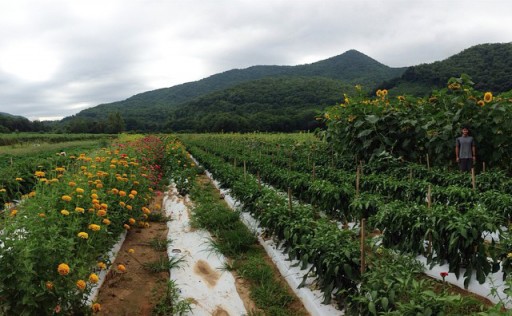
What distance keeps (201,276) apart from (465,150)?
18.4 ft

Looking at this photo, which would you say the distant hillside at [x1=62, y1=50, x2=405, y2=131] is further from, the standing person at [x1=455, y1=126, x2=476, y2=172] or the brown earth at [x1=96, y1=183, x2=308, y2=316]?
the brown earth at [x1=96, y1=183, x2=308, y2=316]

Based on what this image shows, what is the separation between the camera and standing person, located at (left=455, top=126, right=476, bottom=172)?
6.54 meters

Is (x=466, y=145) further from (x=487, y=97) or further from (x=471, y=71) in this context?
(x=471, y=71)

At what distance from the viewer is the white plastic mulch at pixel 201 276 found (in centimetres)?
331

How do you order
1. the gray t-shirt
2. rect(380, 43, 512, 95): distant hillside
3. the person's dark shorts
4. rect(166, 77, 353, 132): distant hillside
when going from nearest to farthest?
1. the gray t-shirt
2. the person's dark shorts
3. rect(380, 43, 512, 95): distant hillside
4. rect(166, 77, 353, 132): distant hillside

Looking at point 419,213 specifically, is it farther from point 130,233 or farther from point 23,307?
point 130,233

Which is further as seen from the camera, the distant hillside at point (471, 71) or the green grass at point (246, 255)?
the distant hillside at point (471, 71)

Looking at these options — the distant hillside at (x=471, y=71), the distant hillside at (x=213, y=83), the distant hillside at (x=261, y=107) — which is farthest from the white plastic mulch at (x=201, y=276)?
the distant hillside at (x=213, y=83)

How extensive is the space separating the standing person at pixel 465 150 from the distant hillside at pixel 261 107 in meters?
29.8

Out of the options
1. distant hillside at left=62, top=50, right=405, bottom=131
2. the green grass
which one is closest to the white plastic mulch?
the green grass

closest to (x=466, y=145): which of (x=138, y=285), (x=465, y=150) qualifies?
(x=465, y=150)

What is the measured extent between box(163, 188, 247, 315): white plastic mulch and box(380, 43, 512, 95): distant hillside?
→ 24446 millimetres

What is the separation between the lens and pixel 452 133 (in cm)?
703

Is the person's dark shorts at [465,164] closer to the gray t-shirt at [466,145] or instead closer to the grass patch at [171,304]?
the gray t-shirt at [466,145]
